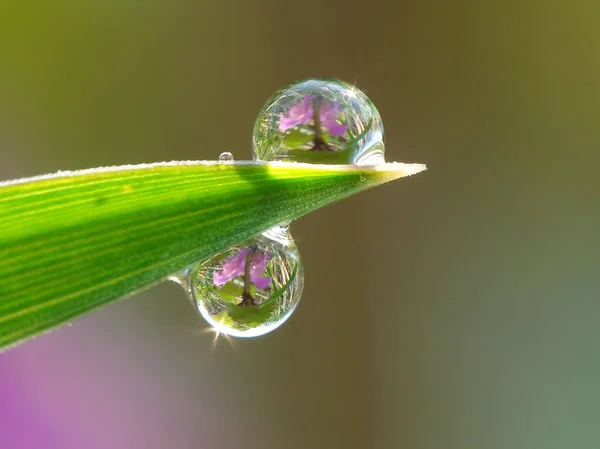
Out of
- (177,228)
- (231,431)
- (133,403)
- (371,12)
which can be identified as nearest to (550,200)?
(371,12)

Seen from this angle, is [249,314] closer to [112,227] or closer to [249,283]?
[249,283]

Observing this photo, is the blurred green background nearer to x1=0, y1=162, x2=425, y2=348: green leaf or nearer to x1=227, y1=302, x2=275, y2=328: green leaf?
x1=227, y1=302, x2=275, y2=328: green leaf

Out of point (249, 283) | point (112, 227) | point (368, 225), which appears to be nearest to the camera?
point (112, 227)

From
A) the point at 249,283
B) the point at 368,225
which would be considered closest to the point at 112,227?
the point at 249,283

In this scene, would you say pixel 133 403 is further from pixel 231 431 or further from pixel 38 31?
pixel 38 31

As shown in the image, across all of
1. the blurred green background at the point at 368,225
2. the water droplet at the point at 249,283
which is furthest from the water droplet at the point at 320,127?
the blurred green background at the point at 368,225
